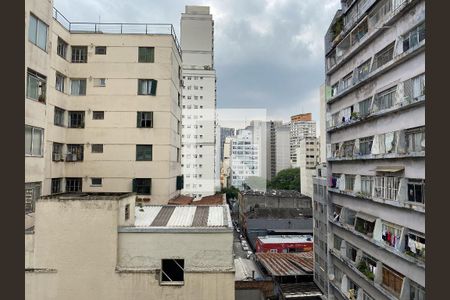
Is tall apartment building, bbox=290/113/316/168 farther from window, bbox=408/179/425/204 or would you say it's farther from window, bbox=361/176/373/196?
window, bbox=408/179/425/204

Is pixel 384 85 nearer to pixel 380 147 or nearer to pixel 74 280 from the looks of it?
pixel 380 147

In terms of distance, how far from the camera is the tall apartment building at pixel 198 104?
69.1 metres

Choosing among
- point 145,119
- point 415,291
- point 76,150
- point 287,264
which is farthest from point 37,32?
point 287,264

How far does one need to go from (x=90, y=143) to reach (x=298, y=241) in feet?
107

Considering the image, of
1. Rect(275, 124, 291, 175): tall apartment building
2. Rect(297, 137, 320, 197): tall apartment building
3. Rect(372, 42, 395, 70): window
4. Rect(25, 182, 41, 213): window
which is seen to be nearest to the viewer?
Rect(25, 182, 41, 213): window

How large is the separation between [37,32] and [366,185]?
18543 mm

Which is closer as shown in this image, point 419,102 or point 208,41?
point 419,102

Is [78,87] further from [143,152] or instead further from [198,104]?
[198,104]

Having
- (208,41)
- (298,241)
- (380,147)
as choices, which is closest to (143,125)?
(380,147)

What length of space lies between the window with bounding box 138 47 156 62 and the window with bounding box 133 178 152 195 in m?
8.48

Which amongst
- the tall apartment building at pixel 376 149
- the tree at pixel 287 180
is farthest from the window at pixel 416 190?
the tree at pixel 287 180

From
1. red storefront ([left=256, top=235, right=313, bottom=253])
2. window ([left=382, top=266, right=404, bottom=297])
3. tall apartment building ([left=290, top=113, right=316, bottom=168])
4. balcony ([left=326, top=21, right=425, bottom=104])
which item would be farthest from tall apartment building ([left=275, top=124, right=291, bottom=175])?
window ([left=382, top=266, right=404, bottom=297])

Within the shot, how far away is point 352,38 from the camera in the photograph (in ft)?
64.7

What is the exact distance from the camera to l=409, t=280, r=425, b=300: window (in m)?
12.6
